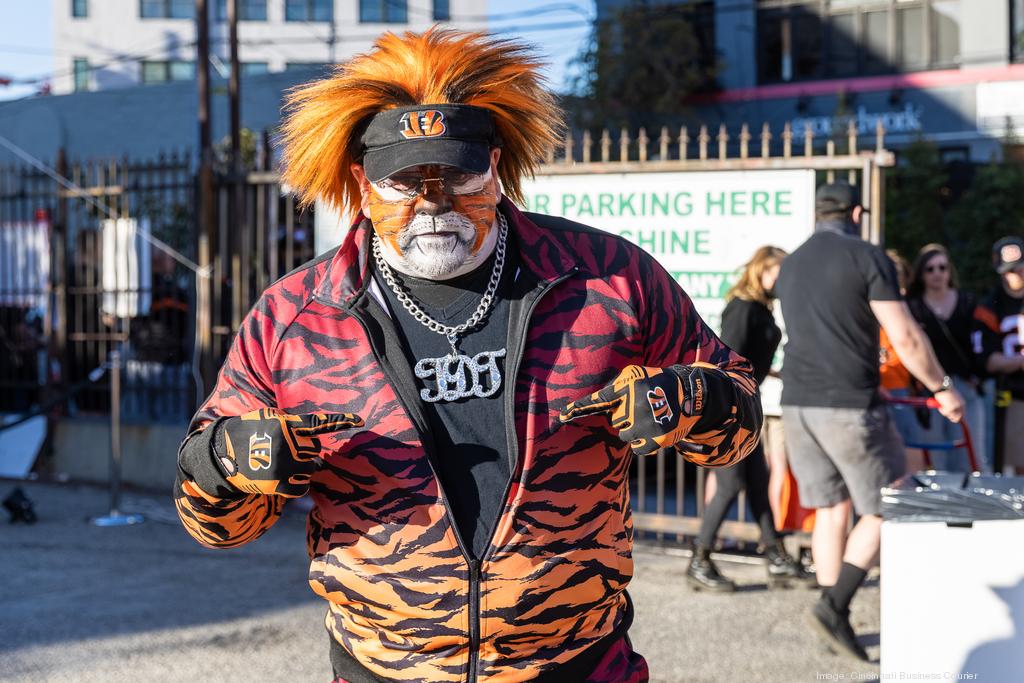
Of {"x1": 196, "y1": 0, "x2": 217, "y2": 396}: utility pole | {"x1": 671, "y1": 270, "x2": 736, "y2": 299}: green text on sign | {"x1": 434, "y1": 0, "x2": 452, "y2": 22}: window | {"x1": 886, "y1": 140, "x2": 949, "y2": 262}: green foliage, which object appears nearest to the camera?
{"x1": 671, "y1": 270, "x2": 736, "y2": 299}: green text on sign

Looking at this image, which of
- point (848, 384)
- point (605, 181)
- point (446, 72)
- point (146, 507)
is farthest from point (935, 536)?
point (146, 507)

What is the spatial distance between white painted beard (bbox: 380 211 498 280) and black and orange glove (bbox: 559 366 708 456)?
36cm

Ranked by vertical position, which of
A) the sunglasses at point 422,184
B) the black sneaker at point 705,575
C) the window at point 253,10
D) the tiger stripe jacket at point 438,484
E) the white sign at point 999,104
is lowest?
the black sneaker at point 705,575

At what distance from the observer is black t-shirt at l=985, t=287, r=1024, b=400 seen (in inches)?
289

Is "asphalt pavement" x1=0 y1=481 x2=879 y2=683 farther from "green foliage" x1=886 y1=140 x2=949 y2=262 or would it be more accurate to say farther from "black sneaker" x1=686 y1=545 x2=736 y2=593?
"green foliage" x1=886 y1=140 x2=949 y2=262

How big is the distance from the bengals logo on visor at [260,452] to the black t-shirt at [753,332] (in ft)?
13.6

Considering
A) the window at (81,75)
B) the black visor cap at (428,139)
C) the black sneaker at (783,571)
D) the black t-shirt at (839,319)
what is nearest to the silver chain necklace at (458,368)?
the black visor cap at (428,139)

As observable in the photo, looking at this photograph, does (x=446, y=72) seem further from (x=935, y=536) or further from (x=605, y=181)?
(x=605, y=181)

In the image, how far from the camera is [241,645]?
5.19 meters

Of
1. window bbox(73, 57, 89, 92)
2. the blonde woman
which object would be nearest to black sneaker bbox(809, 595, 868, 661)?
the blonde woman

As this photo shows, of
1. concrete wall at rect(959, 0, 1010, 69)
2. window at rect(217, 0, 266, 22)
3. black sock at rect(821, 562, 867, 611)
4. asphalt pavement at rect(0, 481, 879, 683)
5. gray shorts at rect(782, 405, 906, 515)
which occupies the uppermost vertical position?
window at rect(217, 0, 266, 22)

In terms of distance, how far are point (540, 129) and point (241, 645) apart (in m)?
3.56

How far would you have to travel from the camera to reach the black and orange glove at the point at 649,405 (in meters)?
2.04

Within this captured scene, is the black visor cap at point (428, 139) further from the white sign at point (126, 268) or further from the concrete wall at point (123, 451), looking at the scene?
the white sign at point (126, 268)
